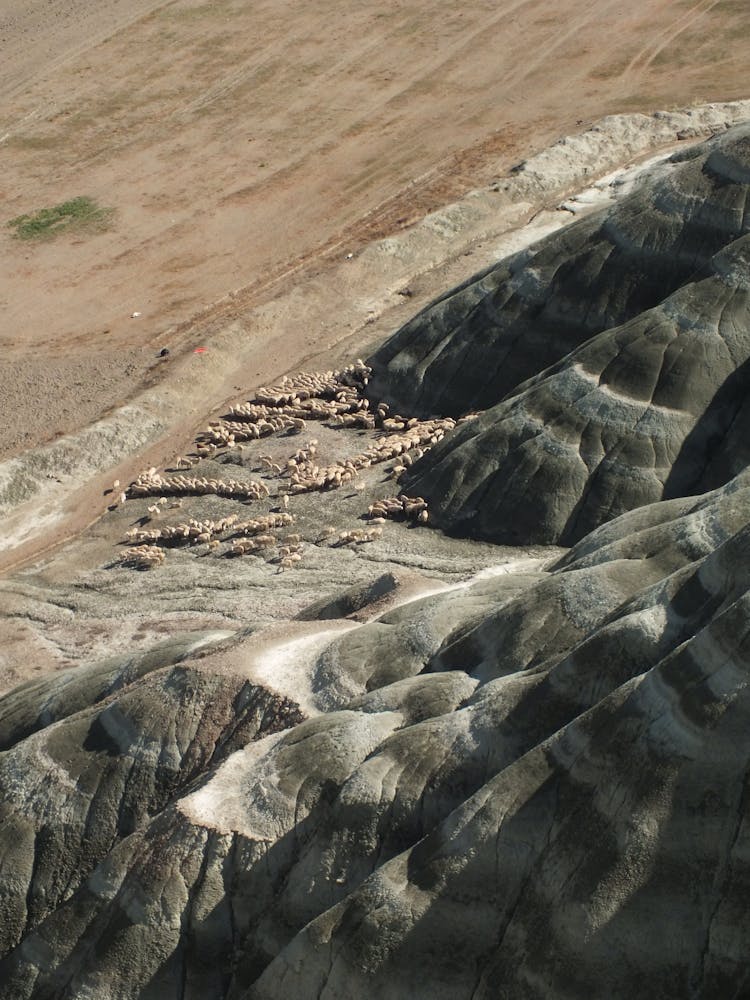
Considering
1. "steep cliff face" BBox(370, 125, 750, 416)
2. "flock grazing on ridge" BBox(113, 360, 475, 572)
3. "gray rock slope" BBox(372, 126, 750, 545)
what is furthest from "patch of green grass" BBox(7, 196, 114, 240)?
"gray rock slope" BBox(372, 126, 750, 545)

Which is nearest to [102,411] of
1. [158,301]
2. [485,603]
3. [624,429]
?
[158,301]

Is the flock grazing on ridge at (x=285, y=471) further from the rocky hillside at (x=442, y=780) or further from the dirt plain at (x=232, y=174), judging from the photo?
the rocky hillside at (x=442, y=780)

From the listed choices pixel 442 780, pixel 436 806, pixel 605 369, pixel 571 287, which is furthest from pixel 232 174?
pixel 436 806

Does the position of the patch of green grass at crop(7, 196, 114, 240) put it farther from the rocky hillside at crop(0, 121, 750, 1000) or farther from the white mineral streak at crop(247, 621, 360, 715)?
→ the white mineral streak at crop(247, 621, 360, 715)

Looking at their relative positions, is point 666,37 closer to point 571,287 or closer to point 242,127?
point 242,127

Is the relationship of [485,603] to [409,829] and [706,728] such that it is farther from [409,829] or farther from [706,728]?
[706,728]
